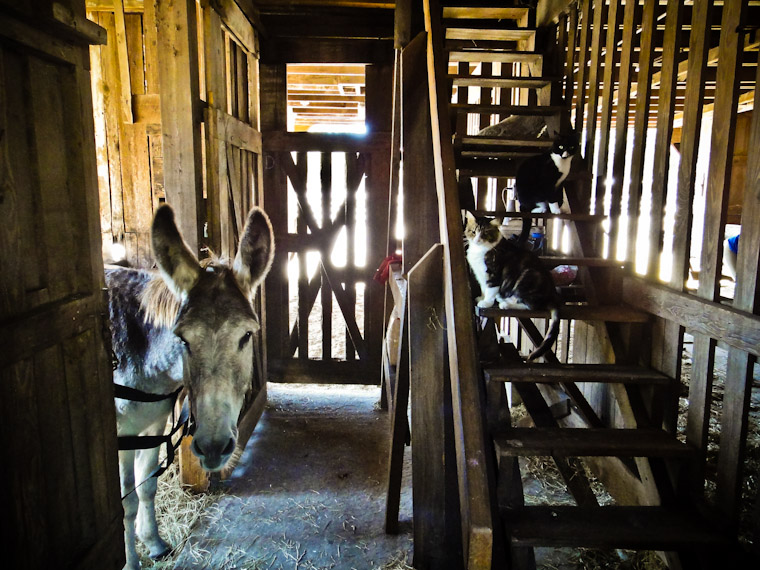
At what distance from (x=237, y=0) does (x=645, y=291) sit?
14.3ft

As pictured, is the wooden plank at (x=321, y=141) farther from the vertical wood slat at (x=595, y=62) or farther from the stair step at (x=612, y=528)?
the stair step at (x=612, y=528)

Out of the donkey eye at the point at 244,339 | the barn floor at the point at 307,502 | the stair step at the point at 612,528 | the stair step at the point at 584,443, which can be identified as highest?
the donkey eye at the point at 244,339

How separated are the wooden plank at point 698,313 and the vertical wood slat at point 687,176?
0.31 feet

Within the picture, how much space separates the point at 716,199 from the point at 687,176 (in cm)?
35

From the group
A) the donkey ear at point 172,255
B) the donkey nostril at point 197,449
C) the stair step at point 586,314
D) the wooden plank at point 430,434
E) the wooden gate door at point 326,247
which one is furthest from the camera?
the wooden gate door at point 326,247

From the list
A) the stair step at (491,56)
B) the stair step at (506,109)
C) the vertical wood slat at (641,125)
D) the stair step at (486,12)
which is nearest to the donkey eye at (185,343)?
the stair step at (506,109)

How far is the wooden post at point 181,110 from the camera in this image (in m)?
3.61

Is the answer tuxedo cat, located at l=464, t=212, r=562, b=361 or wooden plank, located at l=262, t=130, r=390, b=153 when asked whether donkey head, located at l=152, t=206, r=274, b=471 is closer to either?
tuxedo cat, located at l=464, t=212, r=562, b=361

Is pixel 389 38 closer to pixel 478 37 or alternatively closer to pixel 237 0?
pixel 478 37

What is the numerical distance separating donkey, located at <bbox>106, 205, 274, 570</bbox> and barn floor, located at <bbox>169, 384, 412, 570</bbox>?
0.68 m

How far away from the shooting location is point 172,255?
2447 millimetres

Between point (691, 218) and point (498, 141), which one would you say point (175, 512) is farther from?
point (691, 218)

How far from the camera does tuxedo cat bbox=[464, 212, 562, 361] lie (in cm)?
343

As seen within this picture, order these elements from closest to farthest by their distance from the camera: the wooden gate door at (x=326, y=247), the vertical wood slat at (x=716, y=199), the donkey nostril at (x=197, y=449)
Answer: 1. the donkey nostril at (x=197, y=449)
2. the vertical wood slat at (x=716, y=199)
3. the wooden gate door at (x=326, y=247)
